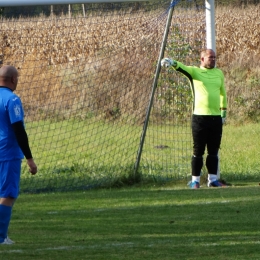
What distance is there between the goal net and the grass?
1.75m

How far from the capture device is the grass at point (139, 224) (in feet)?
22.2

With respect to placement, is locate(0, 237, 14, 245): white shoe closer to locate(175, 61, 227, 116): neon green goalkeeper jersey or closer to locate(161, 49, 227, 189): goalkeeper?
locate(161, 49, 227, 189): goalkeeper

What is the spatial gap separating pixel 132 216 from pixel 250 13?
16540 mm

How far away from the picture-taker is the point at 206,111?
11.3 m

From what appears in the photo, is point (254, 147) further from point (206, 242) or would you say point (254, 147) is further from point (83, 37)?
point (206, 242)

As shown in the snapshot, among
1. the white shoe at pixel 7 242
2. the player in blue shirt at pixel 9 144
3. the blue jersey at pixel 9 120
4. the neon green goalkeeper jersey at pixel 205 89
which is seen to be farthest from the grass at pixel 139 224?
the neon green goalkeeper jersey at pixel 205 89

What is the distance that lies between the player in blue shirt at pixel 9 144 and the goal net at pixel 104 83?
4201 mm

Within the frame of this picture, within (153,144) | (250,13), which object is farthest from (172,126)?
(250,13)

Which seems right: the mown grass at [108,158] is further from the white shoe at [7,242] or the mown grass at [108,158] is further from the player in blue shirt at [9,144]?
the player in blue shirt at [9,144]

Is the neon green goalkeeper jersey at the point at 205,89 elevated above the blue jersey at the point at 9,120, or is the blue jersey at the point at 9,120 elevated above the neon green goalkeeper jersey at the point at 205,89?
the neon green goalkeeper jersey at the point at 205,89

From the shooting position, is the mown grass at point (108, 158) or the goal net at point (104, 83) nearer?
the goal net at point (104, 83)

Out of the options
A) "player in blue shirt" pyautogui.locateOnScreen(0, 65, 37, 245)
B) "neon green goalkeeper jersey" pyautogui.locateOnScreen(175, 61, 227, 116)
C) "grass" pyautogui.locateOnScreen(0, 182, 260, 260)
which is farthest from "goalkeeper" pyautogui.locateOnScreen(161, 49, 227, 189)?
"player in blue shirt" pyautogui.locateOnScreen(0, 65, 37, 245)

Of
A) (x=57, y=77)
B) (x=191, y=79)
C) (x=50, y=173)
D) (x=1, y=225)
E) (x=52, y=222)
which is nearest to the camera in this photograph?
(x=1, y=225)

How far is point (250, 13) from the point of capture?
24266mm
